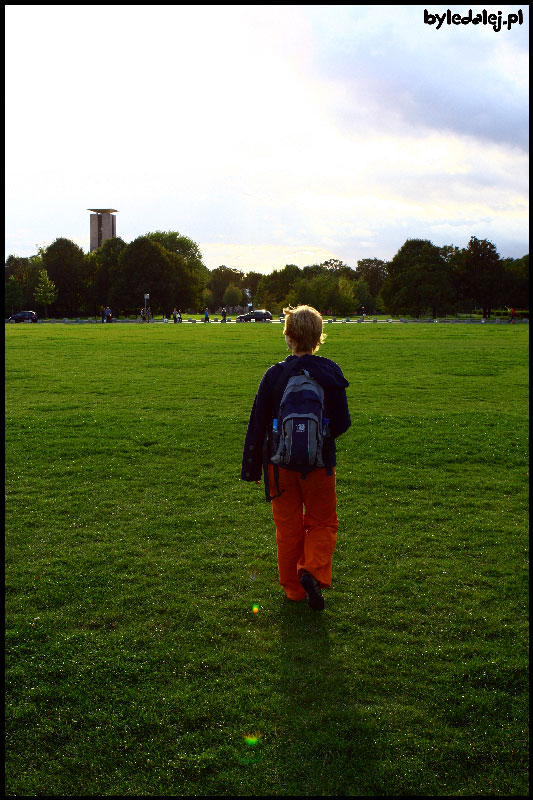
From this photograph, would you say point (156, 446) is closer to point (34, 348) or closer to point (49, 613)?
point (49, 613)

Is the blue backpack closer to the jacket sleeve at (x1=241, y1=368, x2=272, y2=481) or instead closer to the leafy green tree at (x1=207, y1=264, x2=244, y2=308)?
the jacket sleeve at (x1=241, y1=368, x2=272, y2=481)

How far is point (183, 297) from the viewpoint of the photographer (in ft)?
279

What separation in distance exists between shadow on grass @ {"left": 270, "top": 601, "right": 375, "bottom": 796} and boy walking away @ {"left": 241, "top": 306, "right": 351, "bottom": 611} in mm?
458

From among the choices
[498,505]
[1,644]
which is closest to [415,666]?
[1,644]

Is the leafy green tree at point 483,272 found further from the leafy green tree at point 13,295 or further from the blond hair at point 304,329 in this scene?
the blond hair at point 304,329

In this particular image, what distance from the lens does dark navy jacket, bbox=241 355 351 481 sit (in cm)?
429

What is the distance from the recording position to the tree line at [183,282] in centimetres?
7894

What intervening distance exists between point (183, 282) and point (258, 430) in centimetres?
8240

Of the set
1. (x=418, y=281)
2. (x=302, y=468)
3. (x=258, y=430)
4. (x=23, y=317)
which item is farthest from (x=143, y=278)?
(x=302, y=468)

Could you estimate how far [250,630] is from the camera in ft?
13.3

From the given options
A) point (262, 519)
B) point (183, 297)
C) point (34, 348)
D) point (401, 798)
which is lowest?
point (401, 798)

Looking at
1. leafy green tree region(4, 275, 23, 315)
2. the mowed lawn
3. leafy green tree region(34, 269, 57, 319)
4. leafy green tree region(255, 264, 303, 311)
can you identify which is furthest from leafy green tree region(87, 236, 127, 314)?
the mowed lawn

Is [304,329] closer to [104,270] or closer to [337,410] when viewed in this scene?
[337,410]

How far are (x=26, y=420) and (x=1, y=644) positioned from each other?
28.2 feet
